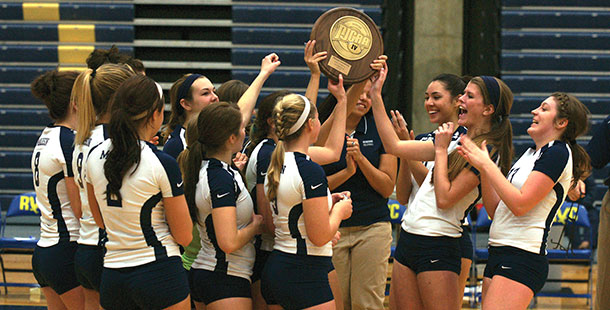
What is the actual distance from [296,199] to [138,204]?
1.98 feet

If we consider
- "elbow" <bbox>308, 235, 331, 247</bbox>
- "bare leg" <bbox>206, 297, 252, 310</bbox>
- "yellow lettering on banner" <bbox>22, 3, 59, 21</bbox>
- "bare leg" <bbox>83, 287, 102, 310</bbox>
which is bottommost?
"bare leg" <bbox>83, 287, 102, 310</bbox>

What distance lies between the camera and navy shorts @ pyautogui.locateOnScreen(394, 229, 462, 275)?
2904 millimetres

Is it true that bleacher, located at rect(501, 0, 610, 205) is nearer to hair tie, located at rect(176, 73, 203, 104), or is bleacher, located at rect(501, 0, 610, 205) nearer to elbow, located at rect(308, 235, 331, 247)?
hair tie, located at rect(176, 73, 203, 104)

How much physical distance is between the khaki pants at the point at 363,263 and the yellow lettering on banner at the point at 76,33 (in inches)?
220

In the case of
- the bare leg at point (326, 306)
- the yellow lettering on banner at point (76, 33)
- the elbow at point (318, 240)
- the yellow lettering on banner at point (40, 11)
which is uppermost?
the yellow lettering on banner at point (40, 11)

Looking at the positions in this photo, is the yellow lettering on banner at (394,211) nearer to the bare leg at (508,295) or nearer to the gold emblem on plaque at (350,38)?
the gold emblem on plaque at (350,38)

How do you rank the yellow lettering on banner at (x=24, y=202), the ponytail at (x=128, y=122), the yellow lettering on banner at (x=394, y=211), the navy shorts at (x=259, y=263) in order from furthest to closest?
the yellow lettering on banner at (x=24, y=202)
the yellow lettering on banner at (x=394, y=211)
the navy shorts at (x=259, y=263)
the ponytail at (x=128, y=122)

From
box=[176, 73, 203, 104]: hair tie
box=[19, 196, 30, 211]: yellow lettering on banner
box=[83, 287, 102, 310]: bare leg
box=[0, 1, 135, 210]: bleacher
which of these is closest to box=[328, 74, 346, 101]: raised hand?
box=[176, 73, 203, 104]: hair tie

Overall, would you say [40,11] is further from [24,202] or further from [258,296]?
[258,296]

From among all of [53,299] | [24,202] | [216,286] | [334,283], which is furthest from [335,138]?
[24,202]

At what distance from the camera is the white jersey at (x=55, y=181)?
2.87 m

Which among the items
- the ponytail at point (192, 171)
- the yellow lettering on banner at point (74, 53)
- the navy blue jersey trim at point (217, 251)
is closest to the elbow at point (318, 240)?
the navy blue jersey trim at point (217, 251)

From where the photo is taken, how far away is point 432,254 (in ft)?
9.56

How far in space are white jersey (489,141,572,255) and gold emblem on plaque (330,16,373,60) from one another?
92 cm
